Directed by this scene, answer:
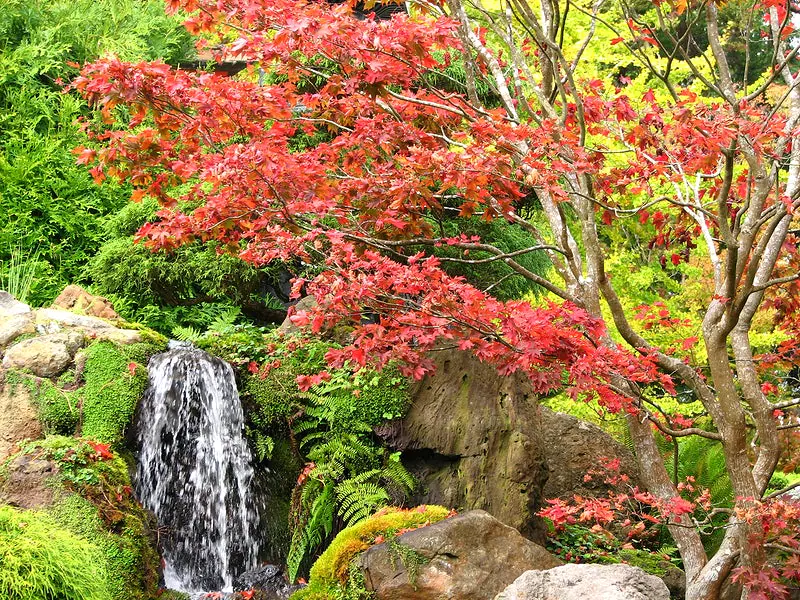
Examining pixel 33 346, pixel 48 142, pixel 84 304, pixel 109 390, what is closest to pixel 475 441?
pixel 109 390

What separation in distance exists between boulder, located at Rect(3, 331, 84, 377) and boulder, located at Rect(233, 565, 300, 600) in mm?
2155

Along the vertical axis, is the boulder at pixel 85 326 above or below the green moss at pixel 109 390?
above

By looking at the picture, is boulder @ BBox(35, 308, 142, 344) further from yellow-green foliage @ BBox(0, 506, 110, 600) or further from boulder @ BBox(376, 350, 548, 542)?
yellow-green foliage @ BBox(0, 506, 110, 600)

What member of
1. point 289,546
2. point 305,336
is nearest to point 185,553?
point 289,546

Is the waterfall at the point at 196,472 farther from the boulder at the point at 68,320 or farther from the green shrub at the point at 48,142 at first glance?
the green shrub at the point at 48,142

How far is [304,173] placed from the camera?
4.87 metres

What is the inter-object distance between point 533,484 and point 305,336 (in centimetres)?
232

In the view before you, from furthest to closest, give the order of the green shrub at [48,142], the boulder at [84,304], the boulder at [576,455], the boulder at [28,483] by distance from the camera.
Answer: the green shrub at [48,142] → the boulder at [84,304] → the boulder at [576,455] → the boulder at [28,483]

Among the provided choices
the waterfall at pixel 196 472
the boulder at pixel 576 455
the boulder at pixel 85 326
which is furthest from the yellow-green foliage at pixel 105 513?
the boulder at pixel 576 455

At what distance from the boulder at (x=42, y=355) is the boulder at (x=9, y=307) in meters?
0.45

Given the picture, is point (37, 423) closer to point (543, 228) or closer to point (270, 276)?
point (270, 276)

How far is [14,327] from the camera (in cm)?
652

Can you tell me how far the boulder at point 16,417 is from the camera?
5.73 meters

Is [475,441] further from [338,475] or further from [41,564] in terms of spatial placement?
[41,564]
